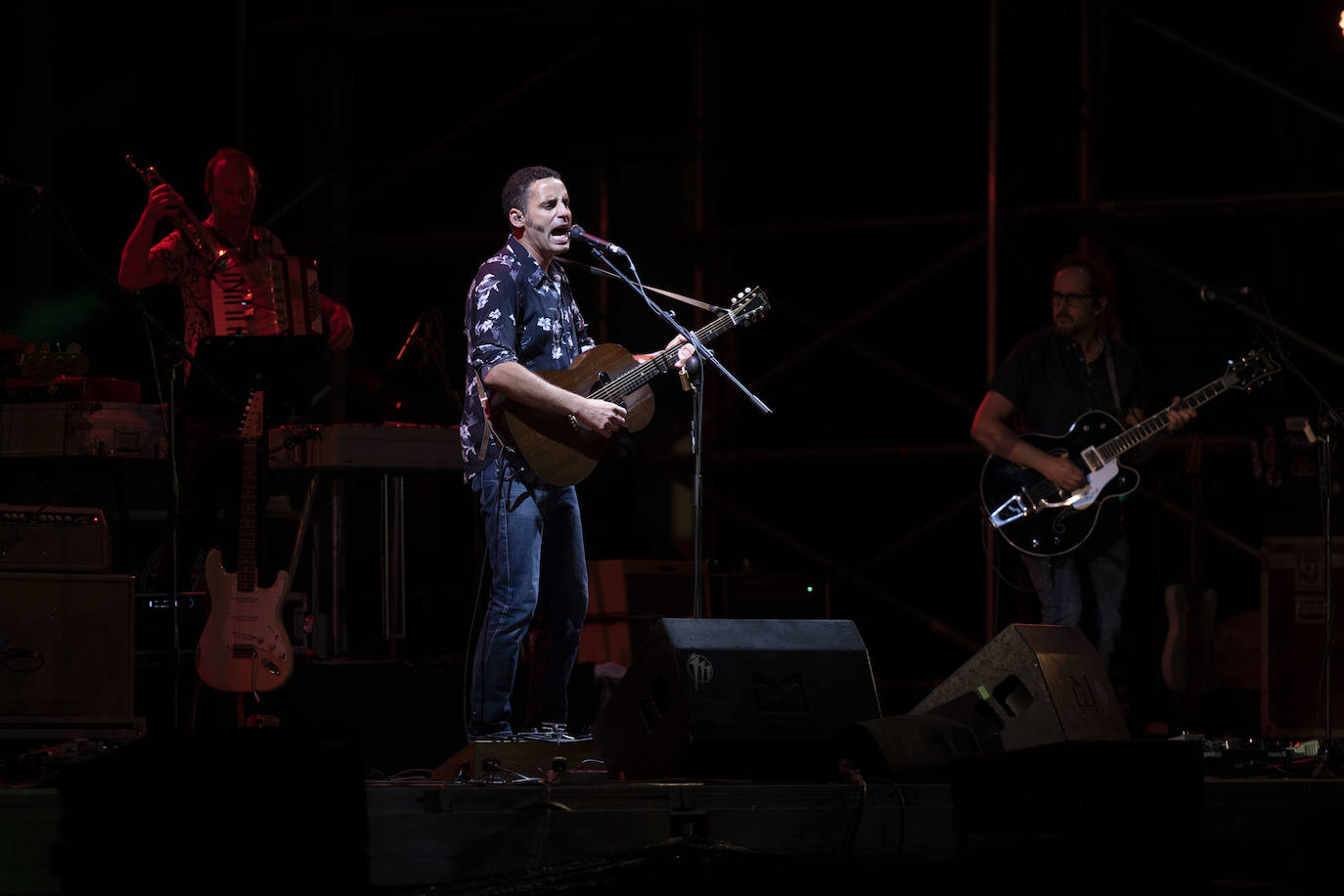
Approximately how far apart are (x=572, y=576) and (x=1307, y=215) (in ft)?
18.0

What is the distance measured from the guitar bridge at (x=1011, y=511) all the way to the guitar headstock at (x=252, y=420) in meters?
3.02

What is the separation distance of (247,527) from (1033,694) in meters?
3.32

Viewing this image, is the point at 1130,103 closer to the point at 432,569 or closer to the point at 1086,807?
the point at 432,569

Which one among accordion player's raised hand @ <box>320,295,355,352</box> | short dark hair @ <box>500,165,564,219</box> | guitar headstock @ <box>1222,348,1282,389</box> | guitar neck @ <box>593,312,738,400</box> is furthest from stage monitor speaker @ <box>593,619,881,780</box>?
accordion player's raised hand @ <box>320,295,355,352</box>

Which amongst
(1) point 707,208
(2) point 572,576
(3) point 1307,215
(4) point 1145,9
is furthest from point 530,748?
(4) point 1145,9

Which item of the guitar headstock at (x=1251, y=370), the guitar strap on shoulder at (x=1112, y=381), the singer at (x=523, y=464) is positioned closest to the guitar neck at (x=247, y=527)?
the singer at (x=523, y=464)

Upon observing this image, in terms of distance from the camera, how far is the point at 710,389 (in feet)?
31.4

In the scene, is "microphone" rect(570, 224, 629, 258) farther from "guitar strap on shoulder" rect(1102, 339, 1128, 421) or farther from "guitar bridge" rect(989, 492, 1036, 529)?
"guitar strap on shoulder" rect(1102, 339, 1128, 421)

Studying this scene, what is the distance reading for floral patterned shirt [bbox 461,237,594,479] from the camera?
5016 millimetres

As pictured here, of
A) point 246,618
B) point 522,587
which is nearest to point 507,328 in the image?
point 522,587

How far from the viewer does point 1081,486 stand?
6551 mm

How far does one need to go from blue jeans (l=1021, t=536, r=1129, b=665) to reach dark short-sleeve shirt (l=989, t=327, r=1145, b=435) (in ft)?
1.79

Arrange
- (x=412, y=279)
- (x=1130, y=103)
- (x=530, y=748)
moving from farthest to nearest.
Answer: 1. (x=412, y=279)
2. (x=1130, y=103)
3. (x=530, y=748)

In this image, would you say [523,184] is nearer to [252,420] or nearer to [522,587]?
[522,587]
